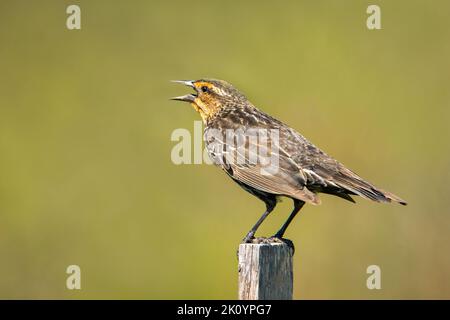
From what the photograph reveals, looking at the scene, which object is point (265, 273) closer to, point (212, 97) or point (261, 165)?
point (261, 165)

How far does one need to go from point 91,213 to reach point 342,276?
3444 mm

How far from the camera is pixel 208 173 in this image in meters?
10.5

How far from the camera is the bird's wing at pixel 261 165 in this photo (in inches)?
245

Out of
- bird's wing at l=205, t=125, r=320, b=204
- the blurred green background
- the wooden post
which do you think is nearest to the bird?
bird's wing at l=205, t=125, r=320, b=204

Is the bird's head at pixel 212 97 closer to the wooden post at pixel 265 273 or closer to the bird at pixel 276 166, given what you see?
the bird at pixel 276 166

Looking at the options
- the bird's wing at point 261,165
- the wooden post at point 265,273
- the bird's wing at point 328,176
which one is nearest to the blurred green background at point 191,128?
the bird's wing at point 328,176

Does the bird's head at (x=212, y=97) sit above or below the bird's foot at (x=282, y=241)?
above

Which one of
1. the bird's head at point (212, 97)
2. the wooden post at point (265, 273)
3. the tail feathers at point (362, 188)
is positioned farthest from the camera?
the bird's head at point (212, 97)

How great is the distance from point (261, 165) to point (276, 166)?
13 centimetres

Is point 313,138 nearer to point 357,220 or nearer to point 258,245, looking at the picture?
point 357,220

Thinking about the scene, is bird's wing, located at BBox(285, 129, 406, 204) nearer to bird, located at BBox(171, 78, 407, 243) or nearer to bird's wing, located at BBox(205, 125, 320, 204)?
bird, located at BBox(171, 78, 407, 243)

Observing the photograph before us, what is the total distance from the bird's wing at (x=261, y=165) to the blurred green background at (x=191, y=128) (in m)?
2.95

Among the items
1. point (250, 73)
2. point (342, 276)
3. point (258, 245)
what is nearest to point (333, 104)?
point (250, 73)

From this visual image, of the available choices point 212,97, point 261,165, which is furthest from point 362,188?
point 212,97
